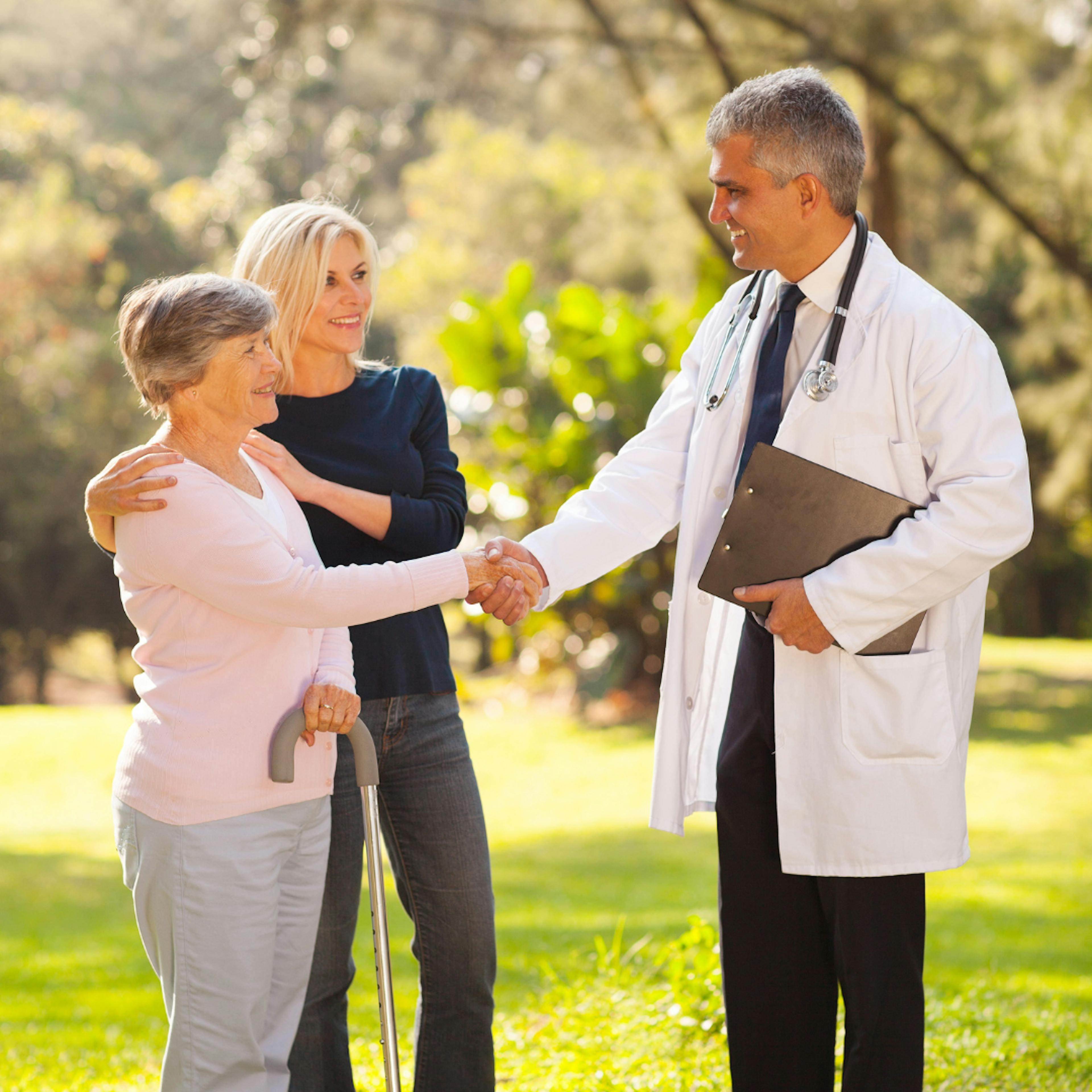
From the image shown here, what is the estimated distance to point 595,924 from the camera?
5.34 metres

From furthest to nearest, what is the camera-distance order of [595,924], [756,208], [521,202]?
[521,202]
[595,924]
[756,208]

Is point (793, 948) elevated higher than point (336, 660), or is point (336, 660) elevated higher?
point (336, 660)

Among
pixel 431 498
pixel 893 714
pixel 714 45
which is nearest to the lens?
pixel 893 714

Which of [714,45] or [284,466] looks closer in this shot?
[284,466]

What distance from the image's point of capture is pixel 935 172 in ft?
30.4

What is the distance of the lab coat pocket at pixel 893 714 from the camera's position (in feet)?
7.68

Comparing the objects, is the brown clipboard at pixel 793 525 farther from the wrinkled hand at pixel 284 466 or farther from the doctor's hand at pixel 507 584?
the wrinkled hand at pixel 284 466

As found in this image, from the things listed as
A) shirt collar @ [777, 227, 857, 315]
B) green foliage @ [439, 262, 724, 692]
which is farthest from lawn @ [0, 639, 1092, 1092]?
shirt collar @ [777, 227, 857, 315]

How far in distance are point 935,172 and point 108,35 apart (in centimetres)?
2246

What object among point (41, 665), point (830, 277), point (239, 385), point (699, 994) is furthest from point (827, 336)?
point (41, 665)

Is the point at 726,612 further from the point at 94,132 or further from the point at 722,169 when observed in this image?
the point at 94,132

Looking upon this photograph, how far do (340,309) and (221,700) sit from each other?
87 centimetres

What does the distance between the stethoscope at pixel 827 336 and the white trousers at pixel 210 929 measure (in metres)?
1.18

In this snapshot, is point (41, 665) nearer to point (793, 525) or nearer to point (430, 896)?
point (430, 896)
